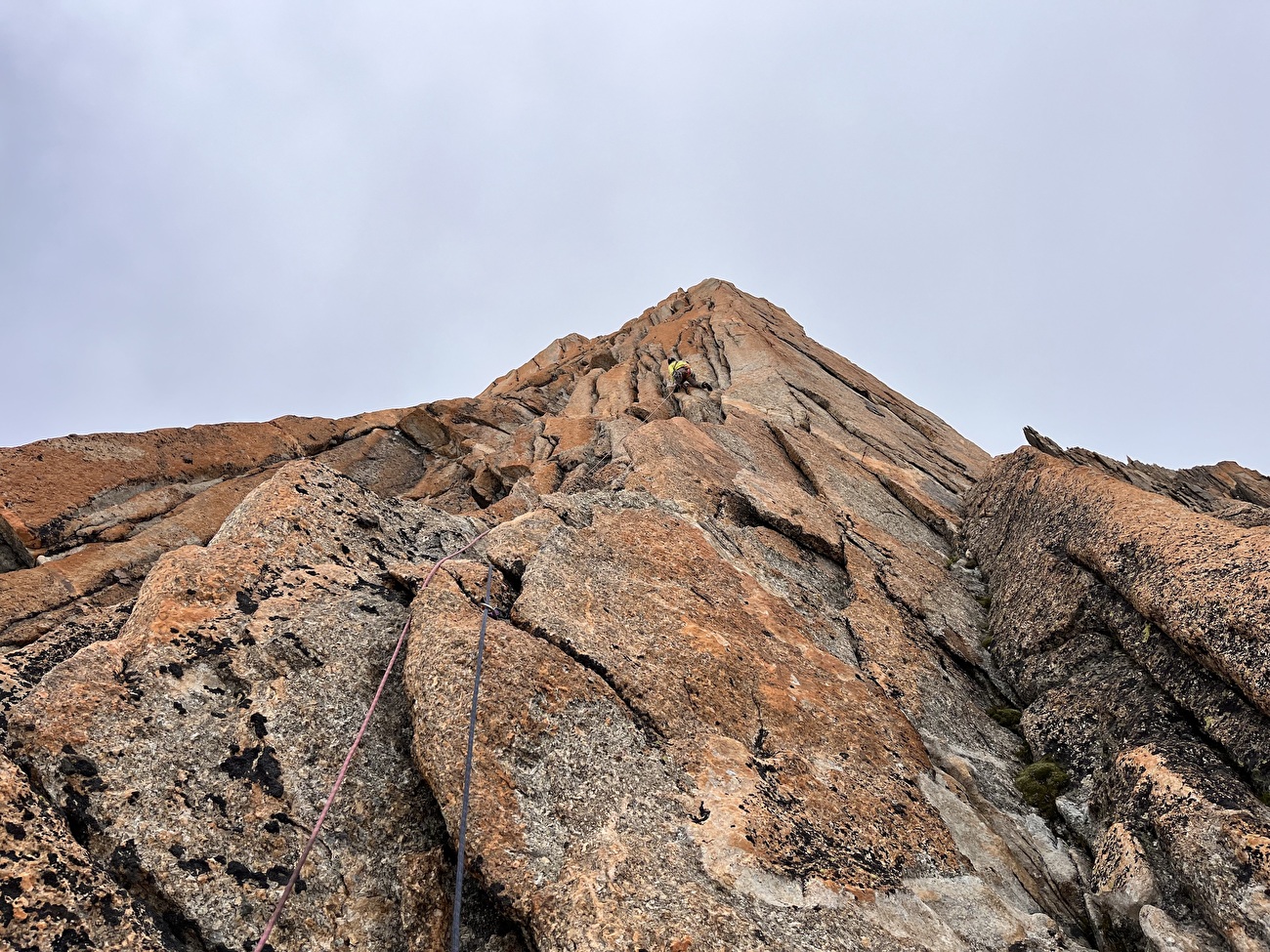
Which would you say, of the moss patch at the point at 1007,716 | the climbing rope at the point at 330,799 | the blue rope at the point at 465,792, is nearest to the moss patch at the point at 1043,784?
the moss patch at the point at 1007,716

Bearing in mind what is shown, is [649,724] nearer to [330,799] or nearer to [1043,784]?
[330,799]

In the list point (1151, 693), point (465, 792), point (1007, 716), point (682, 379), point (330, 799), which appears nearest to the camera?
point (465, 792)

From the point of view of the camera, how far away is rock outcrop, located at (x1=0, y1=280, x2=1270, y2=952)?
9.08 metres

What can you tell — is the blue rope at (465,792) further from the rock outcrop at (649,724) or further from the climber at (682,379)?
the climber at (682,379)

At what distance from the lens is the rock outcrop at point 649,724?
357 inches

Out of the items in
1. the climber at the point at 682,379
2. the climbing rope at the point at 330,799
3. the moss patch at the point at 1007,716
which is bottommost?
the climbing rope at the point at 330,799

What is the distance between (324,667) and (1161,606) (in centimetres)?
1671

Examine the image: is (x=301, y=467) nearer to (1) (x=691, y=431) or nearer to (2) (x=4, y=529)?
(2) (x=4, y=529)

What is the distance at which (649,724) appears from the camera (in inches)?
478

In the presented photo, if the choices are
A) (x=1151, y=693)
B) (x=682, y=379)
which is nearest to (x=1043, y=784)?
(x=1151, y=693)

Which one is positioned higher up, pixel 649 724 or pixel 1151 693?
pixel 1151 693

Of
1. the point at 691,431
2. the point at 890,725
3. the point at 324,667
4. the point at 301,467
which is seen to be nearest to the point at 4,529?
the point at 301,467

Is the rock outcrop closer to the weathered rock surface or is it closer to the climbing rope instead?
the weathered rock surface

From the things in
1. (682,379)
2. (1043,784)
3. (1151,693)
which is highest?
(682,379)
